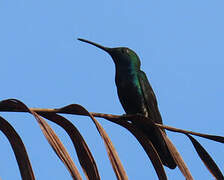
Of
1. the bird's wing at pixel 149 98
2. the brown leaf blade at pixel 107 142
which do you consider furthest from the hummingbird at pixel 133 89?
the brown leaf blade at pixel 107 142

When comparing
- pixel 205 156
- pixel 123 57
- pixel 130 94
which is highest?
pixel 123 57

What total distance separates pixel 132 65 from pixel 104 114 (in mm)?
3619

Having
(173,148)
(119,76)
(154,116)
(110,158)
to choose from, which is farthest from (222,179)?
(119,76)

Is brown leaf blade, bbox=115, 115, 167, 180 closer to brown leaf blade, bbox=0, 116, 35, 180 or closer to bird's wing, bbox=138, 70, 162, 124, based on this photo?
brown leaf blade, bbox=0, 116, 35, 180

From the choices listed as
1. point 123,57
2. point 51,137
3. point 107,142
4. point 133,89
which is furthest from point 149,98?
point 51,137

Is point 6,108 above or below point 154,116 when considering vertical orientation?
above

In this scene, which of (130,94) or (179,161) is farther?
(130,94)

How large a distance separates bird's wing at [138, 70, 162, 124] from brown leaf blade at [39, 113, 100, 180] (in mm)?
3247

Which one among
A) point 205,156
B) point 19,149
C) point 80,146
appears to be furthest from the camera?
point 205,156

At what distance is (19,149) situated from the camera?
2010mm

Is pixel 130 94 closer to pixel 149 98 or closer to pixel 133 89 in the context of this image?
pixel 133 89

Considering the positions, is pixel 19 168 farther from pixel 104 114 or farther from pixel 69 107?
pixel 104 114

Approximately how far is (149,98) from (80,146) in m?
3.60

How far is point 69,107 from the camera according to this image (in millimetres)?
2227
